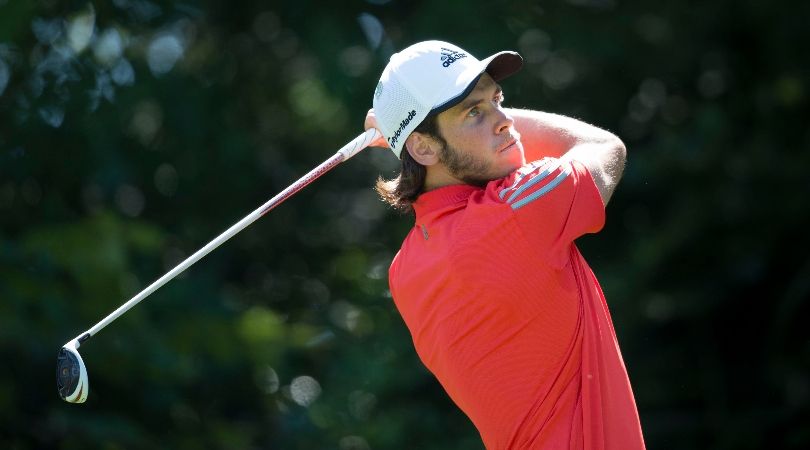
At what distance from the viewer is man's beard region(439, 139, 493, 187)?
2.75 m

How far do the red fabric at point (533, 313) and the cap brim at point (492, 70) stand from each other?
0.18 m

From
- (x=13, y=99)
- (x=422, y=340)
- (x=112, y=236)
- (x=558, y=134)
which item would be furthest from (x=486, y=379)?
(x=13, y=99)

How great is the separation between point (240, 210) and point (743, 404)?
279cm

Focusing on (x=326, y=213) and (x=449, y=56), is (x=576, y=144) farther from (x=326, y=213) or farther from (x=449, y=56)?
(x=326, y=213)

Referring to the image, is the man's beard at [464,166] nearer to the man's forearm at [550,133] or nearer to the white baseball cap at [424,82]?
the white baseball cap at [424,82]

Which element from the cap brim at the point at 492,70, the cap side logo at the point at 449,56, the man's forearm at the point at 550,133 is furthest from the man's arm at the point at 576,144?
the cap side logo at the point at 449,56

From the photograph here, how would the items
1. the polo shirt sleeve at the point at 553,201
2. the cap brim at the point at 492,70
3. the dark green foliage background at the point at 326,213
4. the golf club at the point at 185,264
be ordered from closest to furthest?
1. the polo shirt sleeve at the point at 553,201
2. the cap brim at the point at 492,70
3. the golf club at the point at 185,264
4. the dark green foliage background at the point at 326,213

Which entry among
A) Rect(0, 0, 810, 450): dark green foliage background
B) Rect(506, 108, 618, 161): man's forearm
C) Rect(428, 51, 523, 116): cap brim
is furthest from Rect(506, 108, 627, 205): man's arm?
Rect(0, 0, 810, 450): dark green foliage background

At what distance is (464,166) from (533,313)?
32cm

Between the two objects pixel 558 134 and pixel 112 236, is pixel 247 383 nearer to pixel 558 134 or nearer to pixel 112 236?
pixel 112 236

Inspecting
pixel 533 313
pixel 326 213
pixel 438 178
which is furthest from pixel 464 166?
pixel 326 213

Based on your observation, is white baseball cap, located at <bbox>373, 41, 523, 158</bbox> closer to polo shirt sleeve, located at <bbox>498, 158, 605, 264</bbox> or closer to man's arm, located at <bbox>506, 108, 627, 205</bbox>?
man's arm, located at <bbox>506, 108, 627, 205</bbox>

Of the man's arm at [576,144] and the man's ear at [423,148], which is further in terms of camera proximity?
the man's ear at [423,148]

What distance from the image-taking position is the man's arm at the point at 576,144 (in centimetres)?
269
